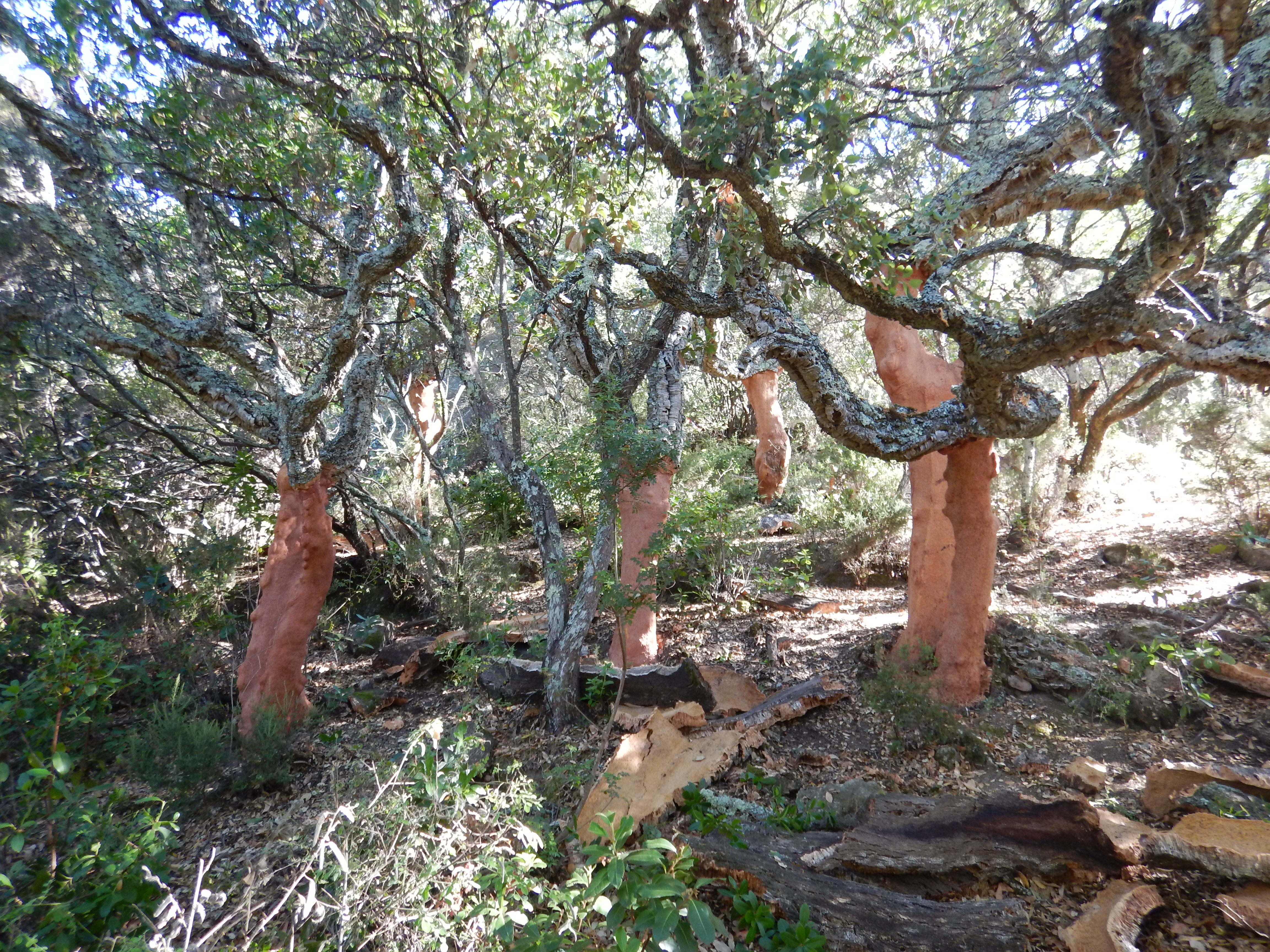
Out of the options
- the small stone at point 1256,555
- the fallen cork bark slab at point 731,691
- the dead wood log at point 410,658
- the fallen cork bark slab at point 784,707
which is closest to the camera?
the fallen cork bark slab at point 784,707

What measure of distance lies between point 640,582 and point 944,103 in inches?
186

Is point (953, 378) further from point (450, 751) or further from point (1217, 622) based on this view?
point (450, 751)

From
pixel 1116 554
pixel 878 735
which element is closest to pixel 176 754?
pixel 878 735

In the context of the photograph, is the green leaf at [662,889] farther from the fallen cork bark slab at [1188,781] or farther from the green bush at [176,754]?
the green bush at [176,754]

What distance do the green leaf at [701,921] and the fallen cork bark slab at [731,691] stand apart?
2670 millimetres

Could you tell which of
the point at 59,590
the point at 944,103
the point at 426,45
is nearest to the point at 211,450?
the point at 59,590

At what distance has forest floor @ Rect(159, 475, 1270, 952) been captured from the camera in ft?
7.68

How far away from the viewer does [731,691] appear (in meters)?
4.73

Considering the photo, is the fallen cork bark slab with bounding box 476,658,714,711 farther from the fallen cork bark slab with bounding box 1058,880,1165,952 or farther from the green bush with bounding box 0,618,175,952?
the fallen cork bark slab with bounding box 1058,880,1165,952

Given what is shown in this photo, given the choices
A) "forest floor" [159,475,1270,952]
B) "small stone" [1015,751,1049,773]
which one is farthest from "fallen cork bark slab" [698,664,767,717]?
"small stone" [1015,751,1049,773]

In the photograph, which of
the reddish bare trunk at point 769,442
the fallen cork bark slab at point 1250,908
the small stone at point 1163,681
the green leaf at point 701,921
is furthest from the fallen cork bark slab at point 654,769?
the reddish bare trunk at point 769,442

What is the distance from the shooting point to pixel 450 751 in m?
2.61

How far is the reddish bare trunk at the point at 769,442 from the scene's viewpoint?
1156cm

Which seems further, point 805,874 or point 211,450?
point 211,450
